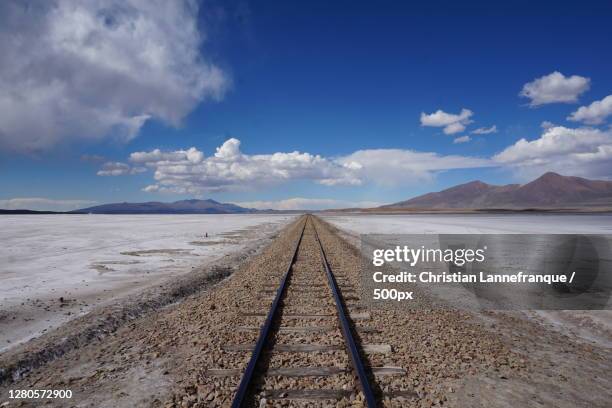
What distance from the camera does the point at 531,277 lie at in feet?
41.9

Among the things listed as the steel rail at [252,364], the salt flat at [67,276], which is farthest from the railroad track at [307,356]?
the salt flat at [67,276]

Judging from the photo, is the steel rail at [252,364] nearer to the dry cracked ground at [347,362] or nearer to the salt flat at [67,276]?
the dry cracked ground at [347,362]

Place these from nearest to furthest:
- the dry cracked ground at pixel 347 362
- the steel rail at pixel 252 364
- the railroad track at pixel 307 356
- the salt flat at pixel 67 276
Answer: the steel rail at pixel 252 364 < the railroad track at pixel 307 356 < the dry cracked ground at pixel 347 362 < the salt flat at pixel 67 276

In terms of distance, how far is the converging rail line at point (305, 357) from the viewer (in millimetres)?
4438

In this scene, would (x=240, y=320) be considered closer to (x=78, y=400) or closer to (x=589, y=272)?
(x=78, y=400)

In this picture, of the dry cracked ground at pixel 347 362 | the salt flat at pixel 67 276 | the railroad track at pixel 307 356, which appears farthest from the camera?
the salt flat at pixel 67 276

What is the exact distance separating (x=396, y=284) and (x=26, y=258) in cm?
1800

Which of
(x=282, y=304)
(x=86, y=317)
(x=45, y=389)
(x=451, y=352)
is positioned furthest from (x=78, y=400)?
(x=451, y=352)

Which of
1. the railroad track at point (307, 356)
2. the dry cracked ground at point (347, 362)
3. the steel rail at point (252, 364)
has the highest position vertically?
the steel rail at point (252, 364)

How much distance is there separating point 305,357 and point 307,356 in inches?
2.1

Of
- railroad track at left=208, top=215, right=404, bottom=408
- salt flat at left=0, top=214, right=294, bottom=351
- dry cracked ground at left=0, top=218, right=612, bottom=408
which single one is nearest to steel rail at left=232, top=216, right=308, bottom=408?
railroad track at left=208, top=215, right=404, bottom=408

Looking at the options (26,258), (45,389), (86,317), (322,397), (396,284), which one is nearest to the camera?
(322,397)

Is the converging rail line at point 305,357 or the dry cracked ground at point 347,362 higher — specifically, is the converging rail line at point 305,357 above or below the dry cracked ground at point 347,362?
above

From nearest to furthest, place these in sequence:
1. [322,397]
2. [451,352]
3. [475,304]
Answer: [322,397], [451,352], [475,304]
